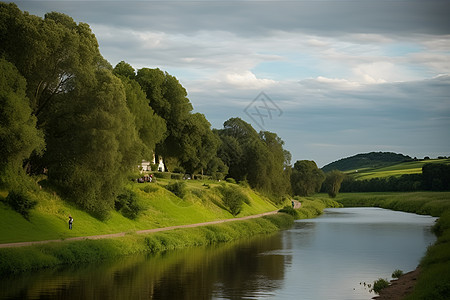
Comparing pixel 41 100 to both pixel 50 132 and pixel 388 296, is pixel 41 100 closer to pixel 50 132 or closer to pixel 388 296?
pixel 50 132

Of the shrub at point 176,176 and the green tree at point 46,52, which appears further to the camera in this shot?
the shrub at point 176,176

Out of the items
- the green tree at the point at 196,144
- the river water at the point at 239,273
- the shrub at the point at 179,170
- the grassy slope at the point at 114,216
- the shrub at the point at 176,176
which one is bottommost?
the river water at the point at 239,273

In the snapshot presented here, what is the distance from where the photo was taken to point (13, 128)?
4419 cm

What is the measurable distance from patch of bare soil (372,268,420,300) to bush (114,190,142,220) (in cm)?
2799

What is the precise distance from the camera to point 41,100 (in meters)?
54.1

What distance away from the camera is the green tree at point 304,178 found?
17462cm

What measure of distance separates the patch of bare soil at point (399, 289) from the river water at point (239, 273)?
0.91m

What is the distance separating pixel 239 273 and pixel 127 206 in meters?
20.5

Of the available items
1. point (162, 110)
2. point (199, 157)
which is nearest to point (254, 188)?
point (199, 157)

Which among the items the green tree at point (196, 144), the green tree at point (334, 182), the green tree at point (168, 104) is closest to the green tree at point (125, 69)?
the green tree at point (168, 104)

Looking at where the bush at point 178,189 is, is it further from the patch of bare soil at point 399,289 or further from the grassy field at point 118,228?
the patch of bare soil at point 399,289

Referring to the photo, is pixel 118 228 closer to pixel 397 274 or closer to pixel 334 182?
pixel 397 274

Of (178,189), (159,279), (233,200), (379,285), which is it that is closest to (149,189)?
(178,189)

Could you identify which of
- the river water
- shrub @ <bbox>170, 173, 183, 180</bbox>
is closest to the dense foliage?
the river water
